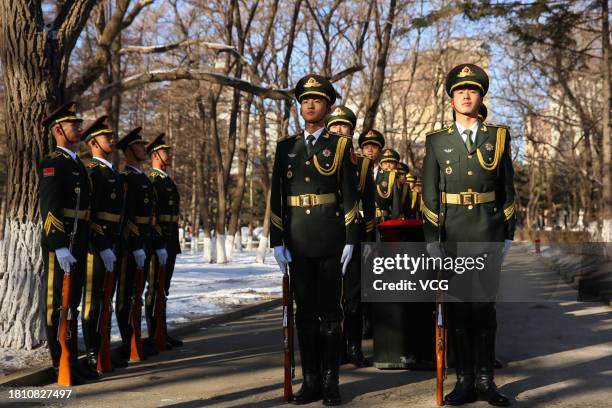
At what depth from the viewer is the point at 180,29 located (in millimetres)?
27859

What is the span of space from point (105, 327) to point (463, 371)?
3.36 meters

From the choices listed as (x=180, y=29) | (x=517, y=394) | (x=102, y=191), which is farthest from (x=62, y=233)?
(x=180, y=29)

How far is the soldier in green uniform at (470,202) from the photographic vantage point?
5.61 m

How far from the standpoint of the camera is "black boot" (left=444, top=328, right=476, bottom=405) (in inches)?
218

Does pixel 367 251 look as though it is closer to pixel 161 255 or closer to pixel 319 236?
pixel 319 236

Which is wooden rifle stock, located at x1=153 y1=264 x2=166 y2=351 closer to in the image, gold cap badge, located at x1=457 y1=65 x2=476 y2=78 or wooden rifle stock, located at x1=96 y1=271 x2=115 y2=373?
wooden rifle stock, located at x1=96 y1=271 x2=115 y2=373

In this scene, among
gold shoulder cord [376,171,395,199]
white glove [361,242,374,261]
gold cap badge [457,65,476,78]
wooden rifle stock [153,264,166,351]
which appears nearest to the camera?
gold cap badge [457,65,476,78]

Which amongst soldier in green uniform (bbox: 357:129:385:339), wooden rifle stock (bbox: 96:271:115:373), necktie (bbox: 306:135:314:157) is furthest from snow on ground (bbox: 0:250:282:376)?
necktie (bbox: 306:135:314:157)

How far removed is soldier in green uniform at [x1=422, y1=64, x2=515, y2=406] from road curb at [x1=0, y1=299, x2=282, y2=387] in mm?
3563

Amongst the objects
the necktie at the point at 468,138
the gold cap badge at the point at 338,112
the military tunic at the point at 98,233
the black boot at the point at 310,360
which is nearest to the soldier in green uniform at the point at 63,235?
the military tunic at the point at 98,233

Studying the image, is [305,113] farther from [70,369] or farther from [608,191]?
[608,191]

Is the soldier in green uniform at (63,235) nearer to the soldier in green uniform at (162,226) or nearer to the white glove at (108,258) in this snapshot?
the white glove at (108,258)

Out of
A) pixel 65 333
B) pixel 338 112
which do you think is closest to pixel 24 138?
pixel 65 333

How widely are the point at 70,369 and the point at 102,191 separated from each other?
5.60 ft
